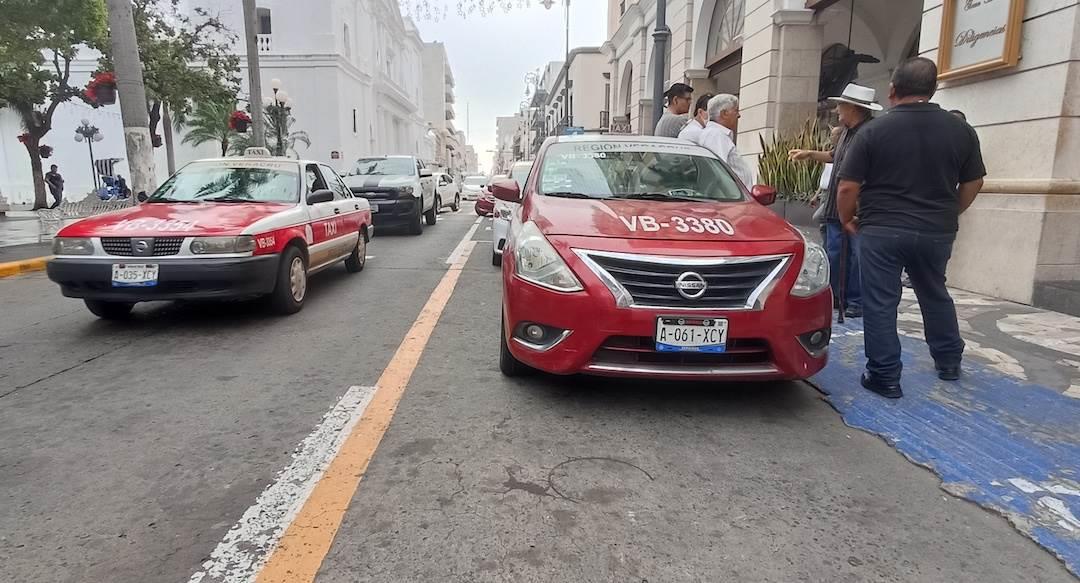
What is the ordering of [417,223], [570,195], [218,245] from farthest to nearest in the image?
[417,223], [218,245], [570,195]

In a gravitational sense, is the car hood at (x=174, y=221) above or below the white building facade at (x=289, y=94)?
below

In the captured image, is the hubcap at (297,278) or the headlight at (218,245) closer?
the headlight at (218,245)

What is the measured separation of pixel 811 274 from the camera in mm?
3492

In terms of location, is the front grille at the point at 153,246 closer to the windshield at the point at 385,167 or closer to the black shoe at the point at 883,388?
the black shoe at the point at 883,388

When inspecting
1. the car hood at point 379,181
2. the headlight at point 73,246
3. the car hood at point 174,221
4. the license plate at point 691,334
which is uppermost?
the car hood at point 379,181

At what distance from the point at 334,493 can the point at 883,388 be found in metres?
3.12

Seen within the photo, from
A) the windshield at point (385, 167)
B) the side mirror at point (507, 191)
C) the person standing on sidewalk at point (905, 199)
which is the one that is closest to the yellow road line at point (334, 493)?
the side mirror at point (507, 191)

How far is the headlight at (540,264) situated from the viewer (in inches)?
131

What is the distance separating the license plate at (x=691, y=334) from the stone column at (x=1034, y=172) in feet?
14.2

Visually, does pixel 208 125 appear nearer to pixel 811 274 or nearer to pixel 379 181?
pixel 379 181

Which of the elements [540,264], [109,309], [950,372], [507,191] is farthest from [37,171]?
[950,372]

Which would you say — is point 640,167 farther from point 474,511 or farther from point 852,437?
point 474,511

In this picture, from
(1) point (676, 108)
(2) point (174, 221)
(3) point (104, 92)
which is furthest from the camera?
(3) point (104, 92)

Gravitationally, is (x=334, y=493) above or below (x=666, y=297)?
below
